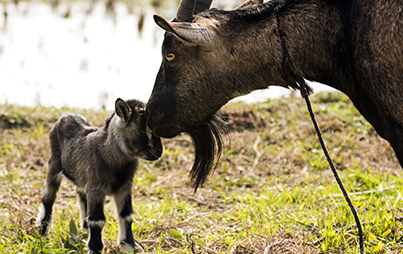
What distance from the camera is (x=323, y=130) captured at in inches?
289

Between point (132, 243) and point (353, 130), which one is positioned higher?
point (353, 130)

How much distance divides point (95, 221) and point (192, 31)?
1.97 metres

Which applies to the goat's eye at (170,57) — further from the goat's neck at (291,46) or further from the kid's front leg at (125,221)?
the kid's front leg at (125,221)

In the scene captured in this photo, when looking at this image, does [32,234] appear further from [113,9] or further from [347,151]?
[113,9]

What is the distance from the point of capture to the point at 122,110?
3695 millimetres

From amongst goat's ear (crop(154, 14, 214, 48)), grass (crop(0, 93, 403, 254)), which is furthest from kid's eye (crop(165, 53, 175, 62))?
grass (crop(0, 93, 403, 254))

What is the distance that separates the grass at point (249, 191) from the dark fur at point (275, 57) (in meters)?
0.58

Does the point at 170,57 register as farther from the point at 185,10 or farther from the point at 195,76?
the point at 185,10

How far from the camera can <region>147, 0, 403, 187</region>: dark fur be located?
2.36 meters

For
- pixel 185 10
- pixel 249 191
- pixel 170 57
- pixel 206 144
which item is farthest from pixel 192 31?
pixel 249 191

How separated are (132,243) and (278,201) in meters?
1.89

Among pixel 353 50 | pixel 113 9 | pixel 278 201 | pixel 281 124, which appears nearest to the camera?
pixel 353 50

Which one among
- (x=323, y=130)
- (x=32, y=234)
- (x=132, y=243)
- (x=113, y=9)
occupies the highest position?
(x=113, y=9)

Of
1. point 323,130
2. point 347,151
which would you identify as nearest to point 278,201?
point 347,151
